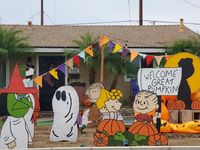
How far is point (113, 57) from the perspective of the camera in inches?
784

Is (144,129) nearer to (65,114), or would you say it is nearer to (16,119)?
(65,114)

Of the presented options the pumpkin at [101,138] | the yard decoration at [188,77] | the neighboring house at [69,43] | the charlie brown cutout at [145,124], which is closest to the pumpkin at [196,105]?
the yard decoration at [188,77]

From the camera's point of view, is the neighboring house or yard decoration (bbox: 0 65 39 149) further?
the neighboring house

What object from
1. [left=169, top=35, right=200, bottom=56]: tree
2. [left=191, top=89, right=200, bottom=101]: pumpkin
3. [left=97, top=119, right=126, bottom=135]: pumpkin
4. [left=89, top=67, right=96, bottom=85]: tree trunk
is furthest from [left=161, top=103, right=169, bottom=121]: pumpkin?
[left=89, top=67, right=96, bottom=85]: tree trunk

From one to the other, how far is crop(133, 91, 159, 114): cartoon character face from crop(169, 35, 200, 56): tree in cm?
939

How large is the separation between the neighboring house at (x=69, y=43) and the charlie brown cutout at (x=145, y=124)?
32.1 ft

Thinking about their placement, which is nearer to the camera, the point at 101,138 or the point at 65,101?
the point at 101,138

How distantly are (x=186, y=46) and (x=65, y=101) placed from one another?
9998 mm

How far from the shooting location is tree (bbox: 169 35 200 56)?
20.2 m

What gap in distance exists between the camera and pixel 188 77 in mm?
15375

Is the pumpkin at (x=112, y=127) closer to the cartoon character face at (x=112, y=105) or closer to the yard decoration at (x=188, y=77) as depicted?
the cartoon character face at (x=112, y=105)

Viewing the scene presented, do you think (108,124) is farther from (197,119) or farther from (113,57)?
(113,57)

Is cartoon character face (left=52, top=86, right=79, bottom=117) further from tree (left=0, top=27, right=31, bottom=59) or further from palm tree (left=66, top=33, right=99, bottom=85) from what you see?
tree (left=0, top=27, right=31, bottom=59)

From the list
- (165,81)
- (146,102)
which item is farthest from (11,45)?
(146,102)
